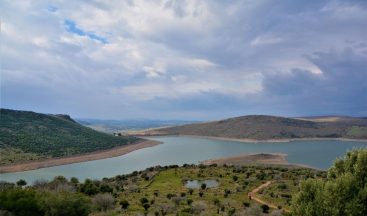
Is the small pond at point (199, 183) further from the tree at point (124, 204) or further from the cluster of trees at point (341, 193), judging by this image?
the cluster of trees at point (341, 193)

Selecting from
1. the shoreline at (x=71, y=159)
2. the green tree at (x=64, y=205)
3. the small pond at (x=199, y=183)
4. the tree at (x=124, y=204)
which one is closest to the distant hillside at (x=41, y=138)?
the shoreline at (x=71, y=159)

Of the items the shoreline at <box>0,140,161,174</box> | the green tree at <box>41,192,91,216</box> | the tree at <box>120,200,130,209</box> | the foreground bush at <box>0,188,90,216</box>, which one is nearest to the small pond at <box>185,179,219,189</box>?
the tree at <box>120,200,130,209</box>

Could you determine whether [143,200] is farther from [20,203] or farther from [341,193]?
[341,193]

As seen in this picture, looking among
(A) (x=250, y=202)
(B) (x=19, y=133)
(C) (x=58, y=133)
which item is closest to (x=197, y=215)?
(A) (x=250, y=202)

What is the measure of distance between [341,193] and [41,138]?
133 m

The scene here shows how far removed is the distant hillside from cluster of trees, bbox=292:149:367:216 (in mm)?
100516

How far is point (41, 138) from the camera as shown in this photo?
141625 millimetres

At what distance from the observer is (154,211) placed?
44.7m

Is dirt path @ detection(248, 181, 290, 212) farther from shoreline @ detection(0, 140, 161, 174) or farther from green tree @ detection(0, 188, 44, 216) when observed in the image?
shoreline @ detection(0, 140, 161, 174)

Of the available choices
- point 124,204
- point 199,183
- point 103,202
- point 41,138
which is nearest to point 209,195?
point 199,183

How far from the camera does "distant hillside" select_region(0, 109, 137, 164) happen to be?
398ft

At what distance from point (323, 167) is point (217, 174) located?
45.9 metres

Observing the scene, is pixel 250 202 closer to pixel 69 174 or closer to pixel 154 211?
pixel 154 211

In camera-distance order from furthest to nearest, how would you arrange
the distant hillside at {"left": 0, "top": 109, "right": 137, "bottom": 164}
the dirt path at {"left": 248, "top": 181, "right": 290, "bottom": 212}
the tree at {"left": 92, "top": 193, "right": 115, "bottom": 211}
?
1. the distant hillside at {"left": 0, "top": 109, "right": 137, "bottom": 164}
2. the dirt path at {"left": 248, "top": 181, "right": 290, "bottom": 212}
3. the tree at {"left": 92, "top": 193, "right": 115, "bottom": 211}
